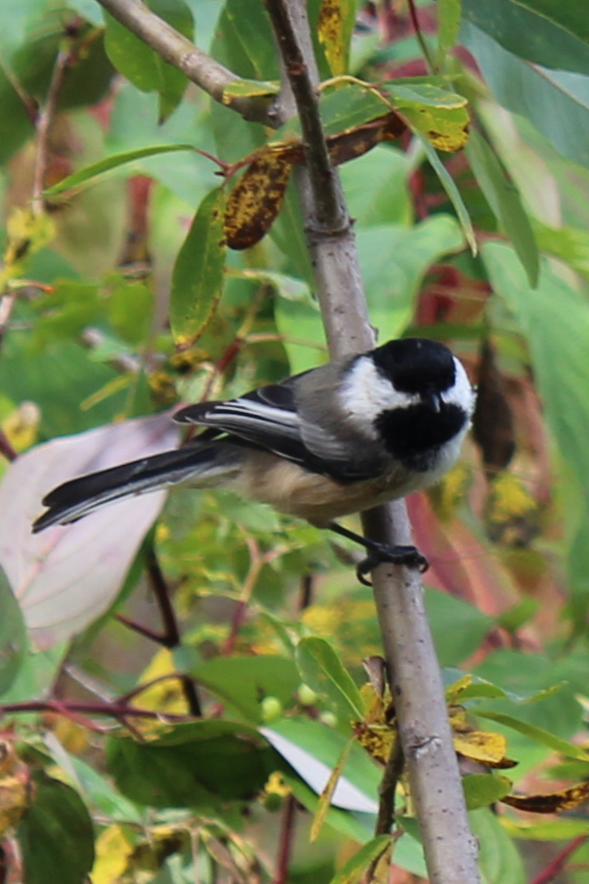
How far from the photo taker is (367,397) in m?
1.31

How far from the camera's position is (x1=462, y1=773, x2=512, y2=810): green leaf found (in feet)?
2.30

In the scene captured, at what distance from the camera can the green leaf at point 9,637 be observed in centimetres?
84

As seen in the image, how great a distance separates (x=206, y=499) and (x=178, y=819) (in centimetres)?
45

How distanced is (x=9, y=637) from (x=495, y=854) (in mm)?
436

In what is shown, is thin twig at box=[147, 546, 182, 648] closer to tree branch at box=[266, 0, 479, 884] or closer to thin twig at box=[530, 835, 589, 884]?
tree branch at box=[266, 0, 479, 884]

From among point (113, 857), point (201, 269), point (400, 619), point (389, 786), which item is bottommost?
point (113, 857)

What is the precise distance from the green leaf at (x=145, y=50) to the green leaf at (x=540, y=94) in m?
0.29

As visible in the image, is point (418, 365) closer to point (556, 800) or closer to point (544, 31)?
point (544, 31)

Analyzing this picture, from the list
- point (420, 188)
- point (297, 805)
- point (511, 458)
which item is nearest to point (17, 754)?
point (297, 805)

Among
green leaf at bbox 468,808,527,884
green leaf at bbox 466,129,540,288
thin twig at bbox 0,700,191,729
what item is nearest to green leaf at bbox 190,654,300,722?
thin twig at bbox 0,700,191,729

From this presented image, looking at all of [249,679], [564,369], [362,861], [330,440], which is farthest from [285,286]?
[362,861]

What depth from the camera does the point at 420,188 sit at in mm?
1687

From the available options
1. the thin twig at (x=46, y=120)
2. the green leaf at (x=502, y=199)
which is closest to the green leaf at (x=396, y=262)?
the green leaf at (x=502, y=199)

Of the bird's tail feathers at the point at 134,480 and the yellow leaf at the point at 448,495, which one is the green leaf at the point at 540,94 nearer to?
the bird's tail feathers at the point at 134,480
